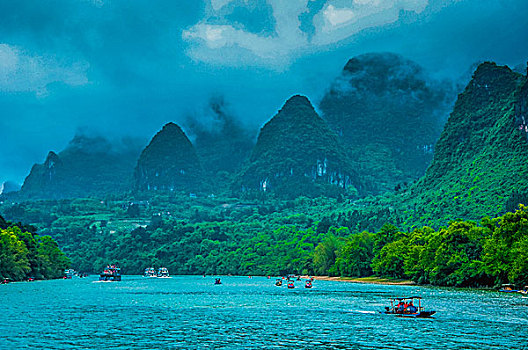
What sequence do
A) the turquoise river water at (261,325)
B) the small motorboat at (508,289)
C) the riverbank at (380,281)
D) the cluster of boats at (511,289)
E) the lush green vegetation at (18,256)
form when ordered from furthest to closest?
the lush green vegetation at (18,256)
the riverbank at (380,281)
the small motorboat at (508,289)
the cluster of boats at (511,289)
the turquoise river water at (261,325)

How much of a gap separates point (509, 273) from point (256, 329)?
220 ft

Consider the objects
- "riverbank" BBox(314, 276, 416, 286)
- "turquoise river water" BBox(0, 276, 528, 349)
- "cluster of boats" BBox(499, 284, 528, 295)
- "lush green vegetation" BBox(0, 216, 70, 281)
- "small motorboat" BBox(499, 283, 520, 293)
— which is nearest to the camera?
"turquoise river water" BBox(0, 276, 528, 349)

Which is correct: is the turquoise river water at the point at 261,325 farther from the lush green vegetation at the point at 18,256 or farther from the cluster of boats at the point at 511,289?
the lush green vegetation at the point at 18,256

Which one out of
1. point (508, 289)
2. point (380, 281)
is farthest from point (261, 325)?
point (380, 281)

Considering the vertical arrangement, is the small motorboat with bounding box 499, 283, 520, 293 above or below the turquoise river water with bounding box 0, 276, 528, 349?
above

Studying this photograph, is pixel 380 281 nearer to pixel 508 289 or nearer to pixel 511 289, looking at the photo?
pixel 511 289

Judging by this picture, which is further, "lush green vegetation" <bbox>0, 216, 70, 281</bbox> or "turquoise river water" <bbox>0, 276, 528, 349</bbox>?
"lush green vegetation" <bbox>0, 216, 70, 281</bbox>

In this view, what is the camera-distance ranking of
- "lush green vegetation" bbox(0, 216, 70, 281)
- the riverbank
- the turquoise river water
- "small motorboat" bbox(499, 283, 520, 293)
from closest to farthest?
the turquoise river water, "small motorboat" bbox(499, 283, 520, 293), the riverbank, "lush green vegetation" bbox(0, 216, 70, 281)

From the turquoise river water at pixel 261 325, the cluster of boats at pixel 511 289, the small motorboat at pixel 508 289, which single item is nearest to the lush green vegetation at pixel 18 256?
the turquoise river water at pixel 261 325

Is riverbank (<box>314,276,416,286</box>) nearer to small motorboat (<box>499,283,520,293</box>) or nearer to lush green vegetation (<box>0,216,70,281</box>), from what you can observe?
small motorboat (<box>499,283,520,293</box>)

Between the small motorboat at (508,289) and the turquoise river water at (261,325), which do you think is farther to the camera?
the small motorboat at (508,289)

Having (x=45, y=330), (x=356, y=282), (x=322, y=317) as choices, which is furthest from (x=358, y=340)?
(x=356, y=282)

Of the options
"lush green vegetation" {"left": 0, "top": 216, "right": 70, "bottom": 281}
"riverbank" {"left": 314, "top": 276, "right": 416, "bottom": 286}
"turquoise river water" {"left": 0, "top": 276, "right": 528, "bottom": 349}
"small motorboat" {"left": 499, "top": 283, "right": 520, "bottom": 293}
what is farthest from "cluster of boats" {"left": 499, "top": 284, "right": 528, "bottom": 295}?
"lush green vegetation" {"left": 0, "top": 216, "right": 70, "bottom": 281}

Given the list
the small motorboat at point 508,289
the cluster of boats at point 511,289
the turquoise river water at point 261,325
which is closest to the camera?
the turquoise river water at point 261,325
